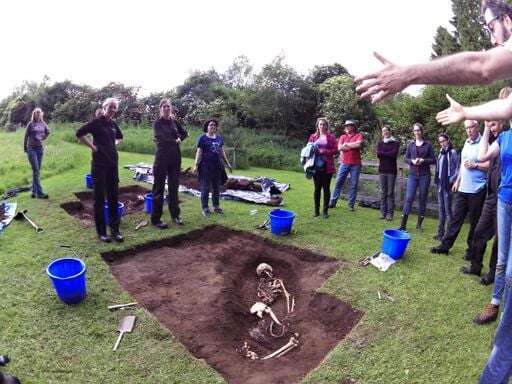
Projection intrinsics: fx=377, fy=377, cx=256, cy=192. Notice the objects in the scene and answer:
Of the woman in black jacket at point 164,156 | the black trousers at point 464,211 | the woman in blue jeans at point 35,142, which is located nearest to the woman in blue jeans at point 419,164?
the black trousers at point 464,211

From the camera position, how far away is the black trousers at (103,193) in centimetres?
566

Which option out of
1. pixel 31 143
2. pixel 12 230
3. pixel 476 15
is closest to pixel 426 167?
pixel 12 230

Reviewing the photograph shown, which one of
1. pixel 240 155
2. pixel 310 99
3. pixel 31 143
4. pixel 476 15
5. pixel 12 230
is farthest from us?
pixel 476 15

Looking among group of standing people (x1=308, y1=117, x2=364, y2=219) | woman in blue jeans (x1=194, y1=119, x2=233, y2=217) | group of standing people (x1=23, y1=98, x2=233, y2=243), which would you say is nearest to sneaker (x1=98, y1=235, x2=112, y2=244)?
group of standing people (x1=23, y1=98, x2=233, y2=243)

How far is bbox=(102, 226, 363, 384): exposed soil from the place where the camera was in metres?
3.51

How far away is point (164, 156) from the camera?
21.5 ft

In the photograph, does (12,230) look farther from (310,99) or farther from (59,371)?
(310,99)

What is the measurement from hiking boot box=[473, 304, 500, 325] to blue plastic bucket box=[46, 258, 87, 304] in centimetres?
408

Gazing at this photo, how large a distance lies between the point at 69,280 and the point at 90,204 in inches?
200

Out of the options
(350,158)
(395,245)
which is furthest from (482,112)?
(350,158)

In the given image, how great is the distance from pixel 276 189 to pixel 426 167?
13.6 ft

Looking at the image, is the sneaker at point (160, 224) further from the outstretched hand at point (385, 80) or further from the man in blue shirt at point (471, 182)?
the outstretched hand at point (385, 80)

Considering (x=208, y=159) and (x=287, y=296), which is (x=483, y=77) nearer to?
(x=287, y=296)

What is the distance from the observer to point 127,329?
3.65 meters
